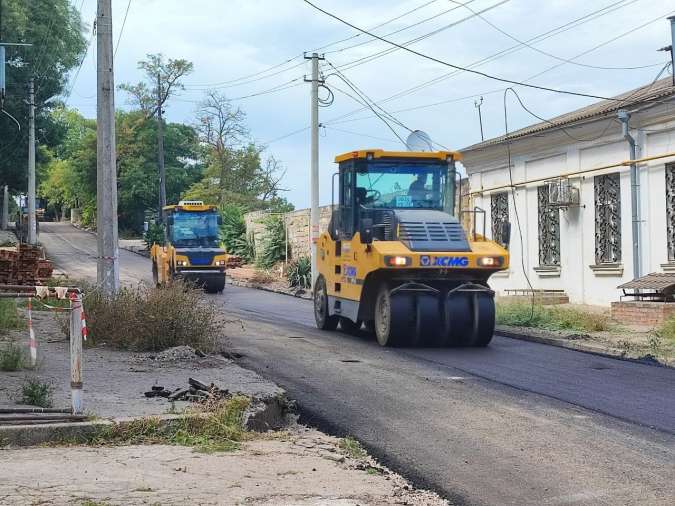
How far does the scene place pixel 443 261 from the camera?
585 inches

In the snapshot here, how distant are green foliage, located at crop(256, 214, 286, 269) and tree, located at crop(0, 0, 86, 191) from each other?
14047 mm

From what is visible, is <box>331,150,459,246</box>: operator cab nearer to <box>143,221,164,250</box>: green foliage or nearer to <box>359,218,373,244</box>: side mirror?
<box>359,218,373,244</box>: side mirror

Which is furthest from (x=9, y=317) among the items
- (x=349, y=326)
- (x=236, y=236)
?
(x=236, y=236)

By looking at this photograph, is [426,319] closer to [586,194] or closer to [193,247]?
[586,194]

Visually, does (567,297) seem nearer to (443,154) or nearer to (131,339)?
(443,154)

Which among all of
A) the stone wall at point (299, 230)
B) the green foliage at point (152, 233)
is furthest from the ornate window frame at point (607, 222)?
the green foliage at point (152, 233)

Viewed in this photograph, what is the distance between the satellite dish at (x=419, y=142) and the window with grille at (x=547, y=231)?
22.1 ft

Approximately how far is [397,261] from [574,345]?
10.6 ft

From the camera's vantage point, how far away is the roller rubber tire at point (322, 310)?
18.2 m

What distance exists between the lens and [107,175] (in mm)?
17281

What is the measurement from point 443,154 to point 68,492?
38.5 ft

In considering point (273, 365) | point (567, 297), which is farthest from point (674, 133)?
point (273, 365)

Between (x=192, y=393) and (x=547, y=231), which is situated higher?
(x=547, y=231)

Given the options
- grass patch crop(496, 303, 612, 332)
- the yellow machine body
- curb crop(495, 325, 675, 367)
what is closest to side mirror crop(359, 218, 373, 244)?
curb crop(495, 325, 675, 367)
